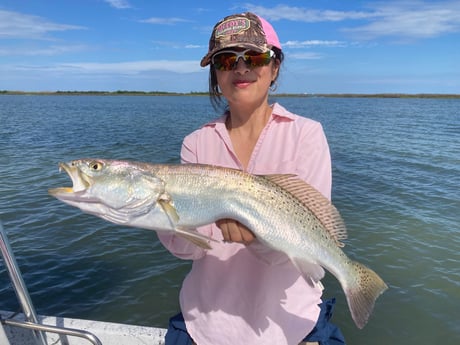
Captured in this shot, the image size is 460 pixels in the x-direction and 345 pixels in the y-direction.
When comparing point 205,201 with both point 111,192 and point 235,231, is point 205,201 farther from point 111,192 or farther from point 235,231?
point 111,192

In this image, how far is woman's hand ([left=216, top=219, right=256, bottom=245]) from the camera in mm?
2900

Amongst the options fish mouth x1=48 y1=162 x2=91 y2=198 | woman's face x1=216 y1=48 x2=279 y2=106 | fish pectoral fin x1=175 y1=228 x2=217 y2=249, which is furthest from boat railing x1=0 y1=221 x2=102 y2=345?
woman's face x1=216 y1=48 x2=279 y2=106

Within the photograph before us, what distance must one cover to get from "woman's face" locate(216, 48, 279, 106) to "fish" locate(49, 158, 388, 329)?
68 cm

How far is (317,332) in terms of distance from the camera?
3348 mm

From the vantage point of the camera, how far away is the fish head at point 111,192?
2936 mm

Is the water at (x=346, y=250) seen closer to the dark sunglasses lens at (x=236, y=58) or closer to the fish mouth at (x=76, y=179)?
the fish mouth at (x=76, y=179)

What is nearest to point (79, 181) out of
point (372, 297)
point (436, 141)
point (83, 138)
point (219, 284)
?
point (219, 284)

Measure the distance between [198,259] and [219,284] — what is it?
29cm

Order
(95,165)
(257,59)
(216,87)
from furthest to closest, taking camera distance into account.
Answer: (216,87)
(257,59)
(95,165)

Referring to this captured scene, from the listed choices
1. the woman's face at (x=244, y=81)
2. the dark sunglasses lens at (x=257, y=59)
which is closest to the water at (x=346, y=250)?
the woman's face at (x=244, y=81)

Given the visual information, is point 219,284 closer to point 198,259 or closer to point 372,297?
point 198,259

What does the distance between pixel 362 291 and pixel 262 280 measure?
84 centimetres

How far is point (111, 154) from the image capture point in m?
24.6

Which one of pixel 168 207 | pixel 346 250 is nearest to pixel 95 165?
pixel 168 207
